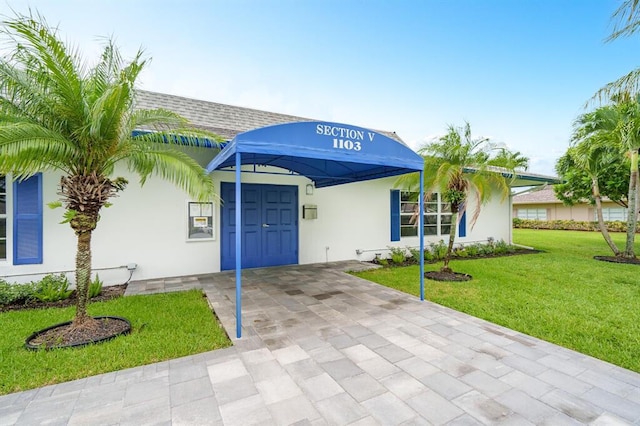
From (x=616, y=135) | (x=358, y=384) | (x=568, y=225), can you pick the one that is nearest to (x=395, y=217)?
(x=616, y=135)

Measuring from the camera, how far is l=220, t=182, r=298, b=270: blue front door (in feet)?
23.7

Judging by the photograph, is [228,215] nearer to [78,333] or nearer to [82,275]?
[82,275]

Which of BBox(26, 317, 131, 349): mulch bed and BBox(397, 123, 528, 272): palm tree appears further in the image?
BBox(397, 123, 528, 272): palm tree

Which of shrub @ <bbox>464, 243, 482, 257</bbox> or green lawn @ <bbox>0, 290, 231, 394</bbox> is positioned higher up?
shrub @ <bbox>464, 243, 482, 257</bbox>

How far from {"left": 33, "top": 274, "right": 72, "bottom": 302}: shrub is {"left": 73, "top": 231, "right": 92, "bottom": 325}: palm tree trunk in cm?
202

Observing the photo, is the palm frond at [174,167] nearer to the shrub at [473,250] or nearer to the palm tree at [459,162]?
the palm tree at [459,162]

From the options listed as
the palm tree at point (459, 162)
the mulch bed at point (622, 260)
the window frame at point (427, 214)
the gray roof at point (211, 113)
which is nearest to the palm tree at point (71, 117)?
the gray roof at point (211, 113)

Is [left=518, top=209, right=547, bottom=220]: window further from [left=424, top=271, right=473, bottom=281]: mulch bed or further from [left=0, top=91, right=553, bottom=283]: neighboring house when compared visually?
[left=424, top=271, right=473, bottom=281]: mulch bed

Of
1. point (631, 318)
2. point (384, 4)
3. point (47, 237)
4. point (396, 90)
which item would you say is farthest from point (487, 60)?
point (47, 237)

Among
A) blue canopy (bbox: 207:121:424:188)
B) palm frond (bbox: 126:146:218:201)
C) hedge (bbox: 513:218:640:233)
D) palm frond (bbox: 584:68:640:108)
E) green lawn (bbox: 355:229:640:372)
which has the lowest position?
green lawn (bbox: 355:229:640:372)

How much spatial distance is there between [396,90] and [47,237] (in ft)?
39.8

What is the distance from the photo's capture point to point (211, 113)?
8211mm

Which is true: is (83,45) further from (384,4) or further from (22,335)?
(384,4)

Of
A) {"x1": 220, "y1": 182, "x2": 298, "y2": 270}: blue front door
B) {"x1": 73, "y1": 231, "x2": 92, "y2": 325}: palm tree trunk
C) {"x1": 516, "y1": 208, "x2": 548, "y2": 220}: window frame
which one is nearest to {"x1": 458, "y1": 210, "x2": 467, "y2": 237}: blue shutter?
{"x1": 220, "y1": 182, "x2": 298, "y2": 270}: blue front door
